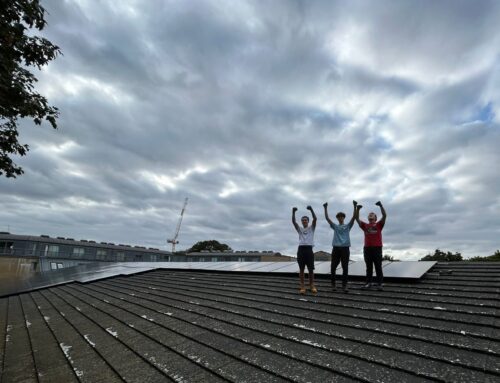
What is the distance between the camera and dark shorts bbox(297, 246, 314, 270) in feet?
19.3

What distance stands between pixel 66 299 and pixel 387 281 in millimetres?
8981

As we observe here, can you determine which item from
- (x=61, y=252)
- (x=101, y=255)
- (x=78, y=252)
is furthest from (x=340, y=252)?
(x=101, y=255)

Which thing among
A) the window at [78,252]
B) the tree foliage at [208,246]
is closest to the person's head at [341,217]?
the window at [78,252]

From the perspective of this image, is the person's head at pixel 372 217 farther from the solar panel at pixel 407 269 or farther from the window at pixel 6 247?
the window at pixel 6 247

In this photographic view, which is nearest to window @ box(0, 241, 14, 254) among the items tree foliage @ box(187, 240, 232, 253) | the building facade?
the building facade

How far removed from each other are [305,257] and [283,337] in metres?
2.60

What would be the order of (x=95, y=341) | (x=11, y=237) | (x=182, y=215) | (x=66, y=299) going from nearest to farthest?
(x=95, y=341), (x=66, y=299), (x=11, y=237), (x=182, y=215)

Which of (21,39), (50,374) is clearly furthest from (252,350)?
(21,39)

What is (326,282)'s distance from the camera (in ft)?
21.4

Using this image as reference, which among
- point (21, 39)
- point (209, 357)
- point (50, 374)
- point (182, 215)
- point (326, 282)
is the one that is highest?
point (182, 215)

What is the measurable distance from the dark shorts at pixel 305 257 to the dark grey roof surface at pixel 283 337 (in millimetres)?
564

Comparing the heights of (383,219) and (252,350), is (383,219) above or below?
above

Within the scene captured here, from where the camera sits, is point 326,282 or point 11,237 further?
point 11,237

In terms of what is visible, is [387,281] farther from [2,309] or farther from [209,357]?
[2,309]
